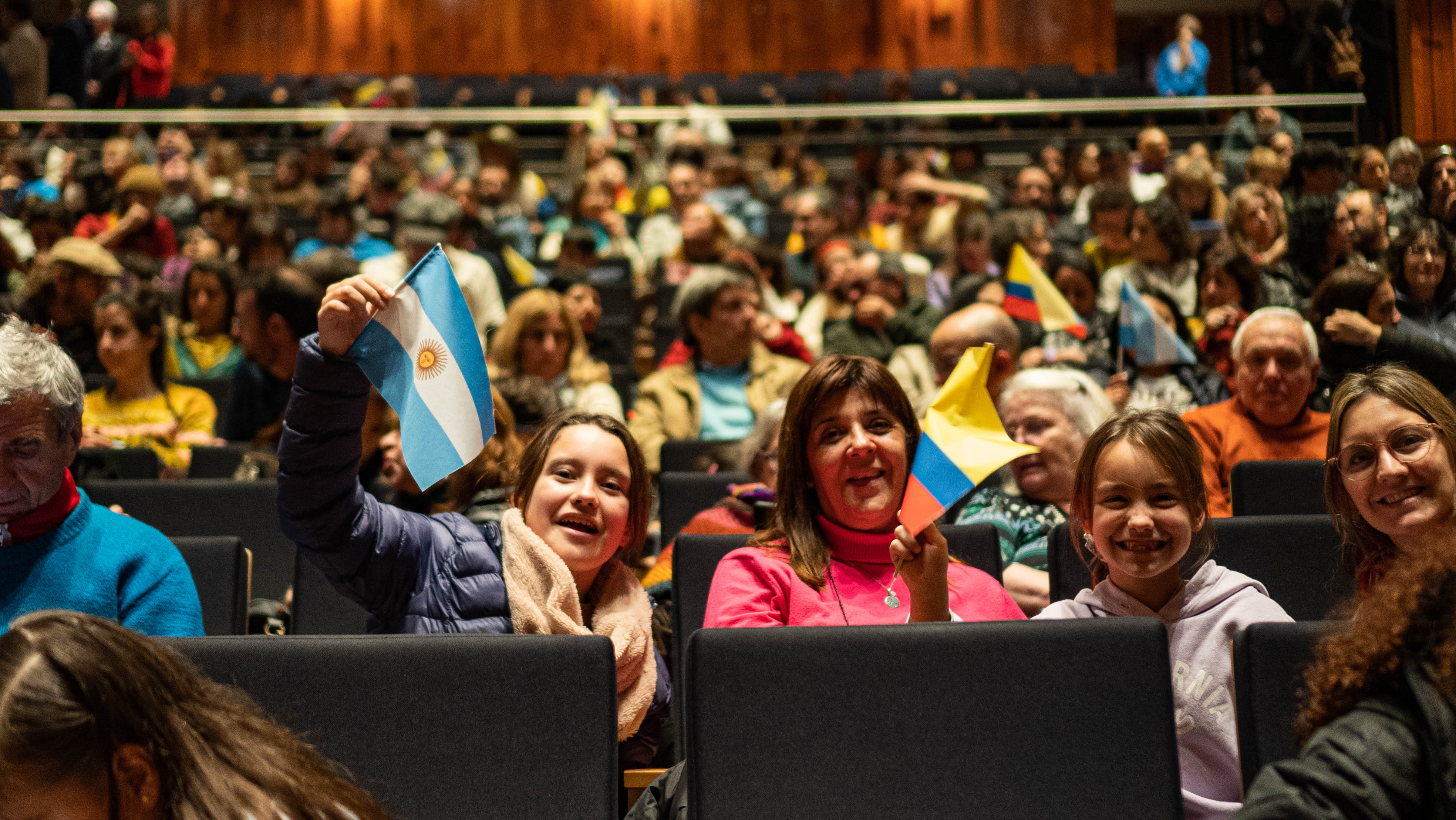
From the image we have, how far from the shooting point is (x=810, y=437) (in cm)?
204

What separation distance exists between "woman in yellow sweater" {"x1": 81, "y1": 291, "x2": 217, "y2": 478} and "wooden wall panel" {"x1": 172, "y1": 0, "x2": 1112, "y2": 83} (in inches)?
360

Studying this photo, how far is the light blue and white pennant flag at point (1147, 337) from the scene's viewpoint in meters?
3.31

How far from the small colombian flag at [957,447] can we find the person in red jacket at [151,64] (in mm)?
10193

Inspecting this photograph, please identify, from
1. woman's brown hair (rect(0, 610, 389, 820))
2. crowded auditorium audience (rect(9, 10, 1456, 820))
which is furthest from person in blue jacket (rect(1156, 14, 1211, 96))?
woman's brown hair (rect(0, 610, 389, 820))

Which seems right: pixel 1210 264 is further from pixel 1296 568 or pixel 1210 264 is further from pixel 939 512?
pixel 939 512

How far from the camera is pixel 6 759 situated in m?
0.97

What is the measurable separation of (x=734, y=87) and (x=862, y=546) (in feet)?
32.4

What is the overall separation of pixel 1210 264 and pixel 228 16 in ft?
36.2

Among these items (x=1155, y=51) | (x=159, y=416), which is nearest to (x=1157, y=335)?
(x=159, y=416)

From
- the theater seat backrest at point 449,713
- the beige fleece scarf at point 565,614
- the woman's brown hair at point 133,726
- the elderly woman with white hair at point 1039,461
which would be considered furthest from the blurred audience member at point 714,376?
the woman's brown hair at point 133,726

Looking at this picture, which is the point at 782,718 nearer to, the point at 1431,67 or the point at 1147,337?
the point at 1147,337

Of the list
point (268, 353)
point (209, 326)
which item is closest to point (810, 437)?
point (268, 353)

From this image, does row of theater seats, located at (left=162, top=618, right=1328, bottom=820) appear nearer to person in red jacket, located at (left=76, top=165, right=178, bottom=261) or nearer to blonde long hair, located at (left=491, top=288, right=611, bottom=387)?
blonde long hair, located at (left=491, top=288, right=611, bottom=387)

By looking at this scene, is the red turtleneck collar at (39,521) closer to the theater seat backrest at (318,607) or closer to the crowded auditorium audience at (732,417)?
the crowded auditorium audience at (732,417)
